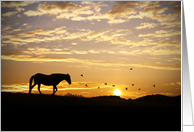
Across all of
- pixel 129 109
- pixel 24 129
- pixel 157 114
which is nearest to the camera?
pixel 24 129

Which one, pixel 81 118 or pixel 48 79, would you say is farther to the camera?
pixel 48 79

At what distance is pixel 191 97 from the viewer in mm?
7078

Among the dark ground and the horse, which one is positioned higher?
the horse

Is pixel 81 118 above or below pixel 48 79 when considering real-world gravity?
below

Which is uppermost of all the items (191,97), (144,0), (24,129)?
(144,0)

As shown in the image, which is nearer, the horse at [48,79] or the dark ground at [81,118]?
the dark ground at [81,118]

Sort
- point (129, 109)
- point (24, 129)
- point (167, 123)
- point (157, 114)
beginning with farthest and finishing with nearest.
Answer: point (129, 109), point (157, 114), point (167, 123), point (24, 129)

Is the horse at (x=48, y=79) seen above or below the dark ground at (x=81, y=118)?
above

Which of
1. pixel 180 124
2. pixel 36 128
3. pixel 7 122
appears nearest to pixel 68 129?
pixel 36 128

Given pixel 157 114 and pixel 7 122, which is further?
pixel 157 114

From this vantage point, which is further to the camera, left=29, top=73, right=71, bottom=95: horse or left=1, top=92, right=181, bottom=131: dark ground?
left=29, top=73, right=71, bottom=95: horse

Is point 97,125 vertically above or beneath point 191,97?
beneath

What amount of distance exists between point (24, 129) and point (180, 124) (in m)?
5.46

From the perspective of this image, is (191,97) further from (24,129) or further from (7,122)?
(7,122)
